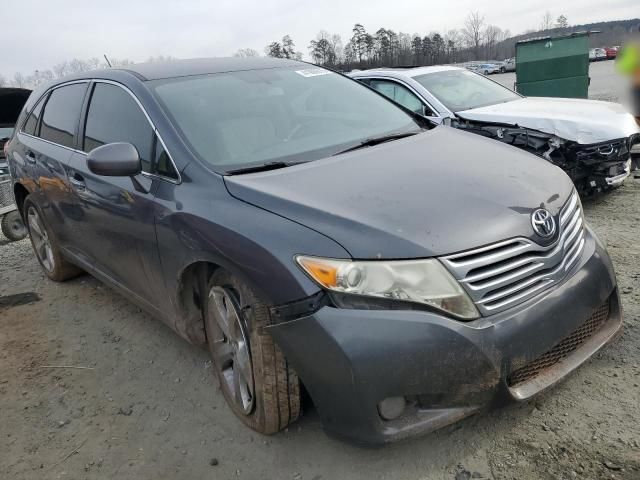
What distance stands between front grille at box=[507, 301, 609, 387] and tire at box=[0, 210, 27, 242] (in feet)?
21.1

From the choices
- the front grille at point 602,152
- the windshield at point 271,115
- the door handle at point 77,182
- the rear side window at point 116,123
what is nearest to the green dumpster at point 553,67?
the front grille at point 602,152

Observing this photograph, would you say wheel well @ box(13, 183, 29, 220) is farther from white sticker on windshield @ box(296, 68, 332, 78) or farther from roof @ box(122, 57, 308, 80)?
white sticker on windshield @ box(296, 68, 332, 78)

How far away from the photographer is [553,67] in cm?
1048

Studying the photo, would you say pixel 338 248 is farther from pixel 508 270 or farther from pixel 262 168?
pixel 262 168

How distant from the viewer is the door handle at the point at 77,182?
3507 millimetres

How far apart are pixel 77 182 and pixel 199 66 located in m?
1.08

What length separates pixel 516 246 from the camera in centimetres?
214

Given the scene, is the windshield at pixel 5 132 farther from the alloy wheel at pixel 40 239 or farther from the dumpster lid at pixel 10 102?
the alloy wheel at pixel 40 239

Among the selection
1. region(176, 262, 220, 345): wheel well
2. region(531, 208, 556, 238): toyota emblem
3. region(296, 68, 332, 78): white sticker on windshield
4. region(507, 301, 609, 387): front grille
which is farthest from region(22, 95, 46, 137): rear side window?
region(507, 301, 609, 387): front grille

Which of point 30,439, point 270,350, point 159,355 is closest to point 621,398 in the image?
point 270,350

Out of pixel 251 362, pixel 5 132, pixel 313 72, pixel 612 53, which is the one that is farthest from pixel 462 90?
pixel 5 132

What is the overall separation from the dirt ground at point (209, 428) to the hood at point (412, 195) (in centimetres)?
76

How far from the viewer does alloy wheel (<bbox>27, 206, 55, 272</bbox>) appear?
4.77 metres

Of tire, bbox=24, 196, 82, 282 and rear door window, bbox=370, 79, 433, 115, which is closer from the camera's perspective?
tire, bbox=24, 196, 82, 282
